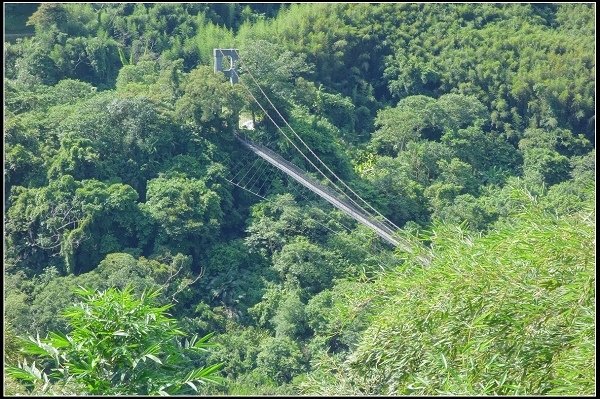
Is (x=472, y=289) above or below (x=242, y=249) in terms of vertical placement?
above

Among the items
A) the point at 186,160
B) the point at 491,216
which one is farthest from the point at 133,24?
the point at 491,216

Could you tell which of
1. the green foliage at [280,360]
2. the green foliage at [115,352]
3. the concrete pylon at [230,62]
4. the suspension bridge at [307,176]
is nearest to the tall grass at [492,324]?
the green foliage at [115,352]

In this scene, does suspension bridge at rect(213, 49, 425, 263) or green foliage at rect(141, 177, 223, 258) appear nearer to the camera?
green foliage at rect(141, 177, 223, 258)

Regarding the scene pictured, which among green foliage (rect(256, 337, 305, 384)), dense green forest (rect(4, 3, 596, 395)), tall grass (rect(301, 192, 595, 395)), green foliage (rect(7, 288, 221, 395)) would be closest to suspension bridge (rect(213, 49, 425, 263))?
dense green forest (rect(4, 3, 596, 395))

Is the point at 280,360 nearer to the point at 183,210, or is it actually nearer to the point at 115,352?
the point at 183,210

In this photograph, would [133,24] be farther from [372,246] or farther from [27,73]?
[372,246]

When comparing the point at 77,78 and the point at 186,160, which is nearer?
the point at 186,160

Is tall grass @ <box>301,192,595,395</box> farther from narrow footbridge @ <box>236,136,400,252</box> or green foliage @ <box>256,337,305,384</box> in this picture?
narrow footbridge @ <box>236,136,400,252</box>

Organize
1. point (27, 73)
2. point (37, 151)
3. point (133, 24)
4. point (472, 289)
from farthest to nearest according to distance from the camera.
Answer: point (133, 24) < point (27, 73) < point (37, 151) < point (472, 289)
